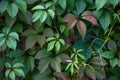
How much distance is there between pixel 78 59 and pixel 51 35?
0.66 ft

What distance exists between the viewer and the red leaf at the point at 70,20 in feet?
5.22

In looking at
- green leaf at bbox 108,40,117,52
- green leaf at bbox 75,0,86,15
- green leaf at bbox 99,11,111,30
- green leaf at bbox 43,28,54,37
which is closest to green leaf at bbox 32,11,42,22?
green leaf at bbox 43,28,54,37

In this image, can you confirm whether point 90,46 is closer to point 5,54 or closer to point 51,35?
point 51,35

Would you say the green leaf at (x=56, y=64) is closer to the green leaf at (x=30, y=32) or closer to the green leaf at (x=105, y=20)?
the green leaf at (x=30, y=32)

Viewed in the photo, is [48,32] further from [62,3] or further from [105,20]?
[105,20]

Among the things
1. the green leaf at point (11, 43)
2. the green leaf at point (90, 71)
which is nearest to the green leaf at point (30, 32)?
the green leaf at point (11, 43)

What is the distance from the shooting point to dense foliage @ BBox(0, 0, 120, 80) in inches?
62.7

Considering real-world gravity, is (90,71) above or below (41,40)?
below

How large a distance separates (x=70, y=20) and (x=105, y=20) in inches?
7.3

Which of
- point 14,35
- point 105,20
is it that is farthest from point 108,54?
point 14,35

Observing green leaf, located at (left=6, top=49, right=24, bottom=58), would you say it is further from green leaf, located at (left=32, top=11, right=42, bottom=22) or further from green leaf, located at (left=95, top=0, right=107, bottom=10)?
green leaf, located at (left=95, top=0, right=107, bottom=10)

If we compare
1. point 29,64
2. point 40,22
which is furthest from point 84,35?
point 29,64

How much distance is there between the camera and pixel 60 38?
5.44ft

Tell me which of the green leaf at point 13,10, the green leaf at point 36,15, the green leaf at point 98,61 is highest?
the green leaf at point 13,10
